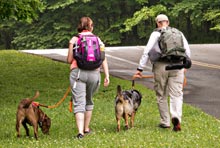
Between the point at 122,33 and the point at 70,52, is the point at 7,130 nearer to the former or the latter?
the point at 70,52

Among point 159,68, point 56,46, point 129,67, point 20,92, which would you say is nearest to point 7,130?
point 159,68

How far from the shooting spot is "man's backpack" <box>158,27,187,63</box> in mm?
8438

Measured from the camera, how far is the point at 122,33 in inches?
1843

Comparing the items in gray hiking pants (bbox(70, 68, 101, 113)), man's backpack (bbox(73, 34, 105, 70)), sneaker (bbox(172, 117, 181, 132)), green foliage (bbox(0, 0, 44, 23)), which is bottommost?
sneaker (bbox(172, 117, 181, 132))

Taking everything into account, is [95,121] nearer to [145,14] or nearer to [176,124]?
[176,124]

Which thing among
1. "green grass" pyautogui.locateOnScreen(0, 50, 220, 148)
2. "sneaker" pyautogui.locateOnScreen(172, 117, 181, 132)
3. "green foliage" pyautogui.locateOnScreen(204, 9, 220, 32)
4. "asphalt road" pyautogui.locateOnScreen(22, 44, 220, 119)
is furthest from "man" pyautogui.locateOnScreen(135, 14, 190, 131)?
"green foliage" pyautogui.locateOnScreen(204, 9, 220, 32)

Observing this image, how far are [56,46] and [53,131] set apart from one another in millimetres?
37434

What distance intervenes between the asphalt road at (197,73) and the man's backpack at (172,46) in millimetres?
3241

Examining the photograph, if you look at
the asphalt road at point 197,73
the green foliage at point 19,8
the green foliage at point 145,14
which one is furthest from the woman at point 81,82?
the green foliage at point 145,14

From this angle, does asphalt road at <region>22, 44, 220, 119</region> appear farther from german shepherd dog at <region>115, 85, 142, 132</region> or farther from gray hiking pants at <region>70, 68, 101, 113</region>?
gray hiking pants at <region>70, 68, 101, 113</region>

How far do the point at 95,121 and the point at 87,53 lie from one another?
9.55 ft

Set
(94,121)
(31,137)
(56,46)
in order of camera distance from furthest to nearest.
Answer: (56,46) → (94,121) → (31,137)

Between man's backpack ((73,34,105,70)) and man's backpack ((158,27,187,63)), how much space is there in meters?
→ 1.19

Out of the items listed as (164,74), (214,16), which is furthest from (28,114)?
(214,16)
